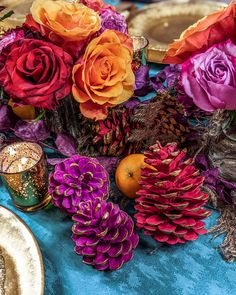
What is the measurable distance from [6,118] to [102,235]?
310 millimetres

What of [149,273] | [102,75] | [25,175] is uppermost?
[102,75]

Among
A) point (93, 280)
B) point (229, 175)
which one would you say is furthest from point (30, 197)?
point (229, 175)

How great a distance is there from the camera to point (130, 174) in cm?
56

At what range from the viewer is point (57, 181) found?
0.53 m

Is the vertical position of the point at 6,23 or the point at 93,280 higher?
the point at 6,23

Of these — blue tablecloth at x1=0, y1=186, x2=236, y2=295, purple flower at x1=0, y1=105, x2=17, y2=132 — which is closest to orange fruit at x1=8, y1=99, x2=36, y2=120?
purple flower at x1=0, y1=105, x2=17, y2=132

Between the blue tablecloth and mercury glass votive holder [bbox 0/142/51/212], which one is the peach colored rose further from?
the blue tablecloth

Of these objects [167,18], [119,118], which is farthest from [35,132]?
[167,18]

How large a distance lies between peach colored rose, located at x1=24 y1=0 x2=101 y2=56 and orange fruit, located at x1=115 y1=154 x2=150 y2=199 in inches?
6.8

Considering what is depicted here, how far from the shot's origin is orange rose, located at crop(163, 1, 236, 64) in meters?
0.45

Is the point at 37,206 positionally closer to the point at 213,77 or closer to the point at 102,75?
the point at 102,75

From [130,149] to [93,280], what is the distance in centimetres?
21

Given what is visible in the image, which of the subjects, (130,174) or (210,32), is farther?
(130,174)

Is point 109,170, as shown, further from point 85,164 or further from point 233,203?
point 233,203
